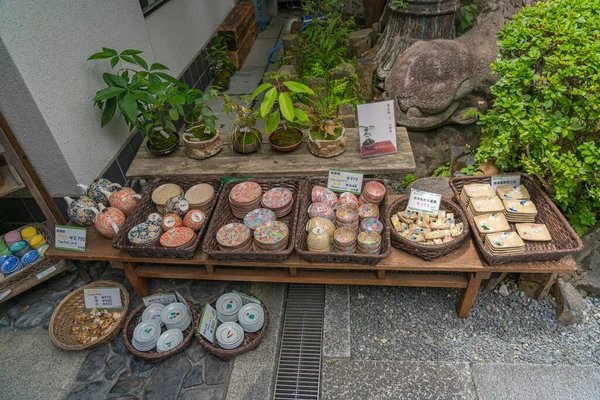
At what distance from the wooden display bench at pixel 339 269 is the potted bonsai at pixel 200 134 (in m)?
0.91

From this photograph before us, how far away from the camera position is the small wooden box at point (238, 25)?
18.7 ft

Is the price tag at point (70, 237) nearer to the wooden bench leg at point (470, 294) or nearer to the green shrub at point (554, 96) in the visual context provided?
the wooden bench leg at point (470, 294)

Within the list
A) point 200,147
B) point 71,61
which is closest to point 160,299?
point 200,147

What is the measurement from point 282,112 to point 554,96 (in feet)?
5.56

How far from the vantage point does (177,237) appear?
8.16ft

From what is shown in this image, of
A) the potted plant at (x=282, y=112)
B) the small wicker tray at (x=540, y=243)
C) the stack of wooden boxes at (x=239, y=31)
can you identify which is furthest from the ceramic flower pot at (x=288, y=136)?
the stack of wooden boxes at (x=239, y=31)

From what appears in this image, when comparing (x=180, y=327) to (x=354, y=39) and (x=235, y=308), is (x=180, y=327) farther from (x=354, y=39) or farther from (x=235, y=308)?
(x=354, y=39)

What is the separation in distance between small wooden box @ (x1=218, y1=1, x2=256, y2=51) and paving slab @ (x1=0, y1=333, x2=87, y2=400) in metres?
4.74

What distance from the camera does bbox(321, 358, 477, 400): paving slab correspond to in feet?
7.50

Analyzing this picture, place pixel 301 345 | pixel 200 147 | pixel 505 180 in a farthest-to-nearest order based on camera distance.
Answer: pixel 200 147, pixel 505 180, pixel 301 345

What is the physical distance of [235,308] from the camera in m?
2.55

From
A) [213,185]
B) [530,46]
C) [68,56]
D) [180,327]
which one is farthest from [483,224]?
[68,56]

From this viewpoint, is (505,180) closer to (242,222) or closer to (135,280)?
(242,222)

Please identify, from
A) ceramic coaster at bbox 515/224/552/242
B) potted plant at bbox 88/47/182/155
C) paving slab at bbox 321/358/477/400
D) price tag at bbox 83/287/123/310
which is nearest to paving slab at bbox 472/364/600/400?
paving slab at bbox 321/358/477/400
